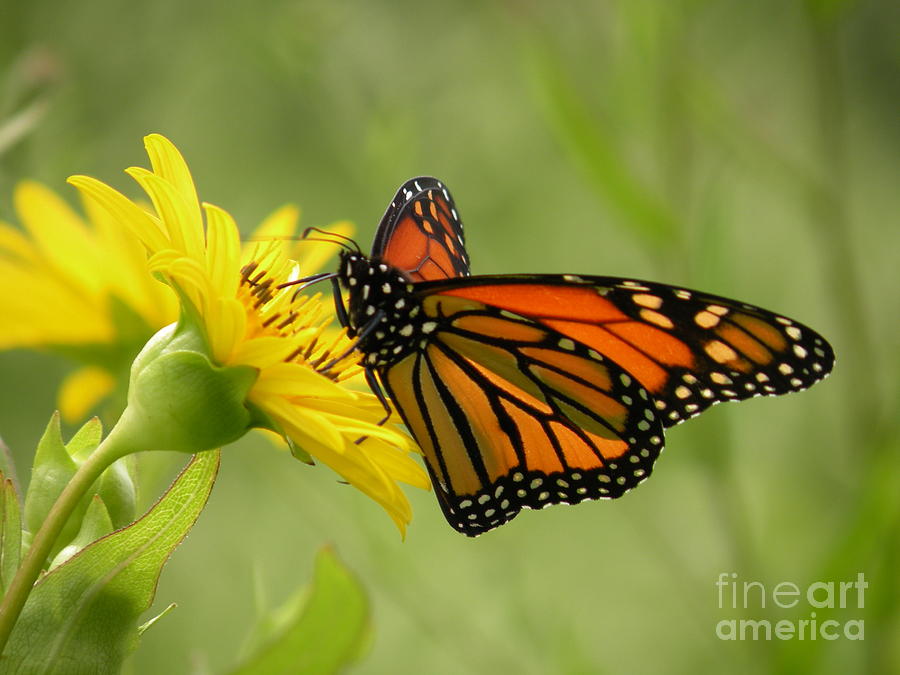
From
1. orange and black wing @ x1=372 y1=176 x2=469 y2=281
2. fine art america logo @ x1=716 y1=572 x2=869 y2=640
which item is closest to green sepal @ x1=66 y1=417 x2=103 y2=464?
orange and black wing @ x1=372 y1=176 x2=469 y2=281

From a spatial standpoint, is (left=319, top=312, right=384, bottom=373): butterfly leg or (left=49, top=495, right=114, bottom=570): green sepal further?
(left=319, top=312, right=384, bottom=373): butterfly leg

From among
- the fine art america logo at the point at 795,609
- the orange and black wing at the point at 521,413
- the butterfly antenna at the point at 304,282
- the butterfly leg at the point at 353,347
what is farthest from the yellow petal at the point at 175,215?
the fine art america logo at the point at 795,609

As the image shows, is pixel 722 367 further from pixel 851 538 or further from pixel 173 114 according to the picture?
pixel 173 114

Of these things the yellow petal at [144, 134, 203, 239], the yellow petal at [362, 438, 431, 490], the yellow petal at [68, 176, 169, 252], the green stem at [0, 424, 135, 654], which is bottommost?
the green stem at [0, 424, 135, 654]

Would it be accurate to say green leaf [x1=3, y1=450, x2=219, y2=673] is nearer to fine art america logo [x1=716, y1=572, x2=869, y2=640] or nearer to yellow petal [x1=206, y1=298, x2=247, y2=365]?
yellow petal [x1=206, y1=298, x2=247, y2=365]

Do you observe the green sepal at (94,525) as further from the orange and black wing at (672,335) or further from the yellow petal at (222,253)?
the orange and black wing at (672,335)

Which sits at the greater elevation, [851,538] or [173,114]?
[173,114]

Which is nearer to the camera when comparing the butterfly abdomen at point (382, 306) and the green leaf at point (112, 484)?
the green leaf at point (112, 484)

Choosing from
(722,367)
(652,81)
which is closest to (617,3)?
(652,81)
